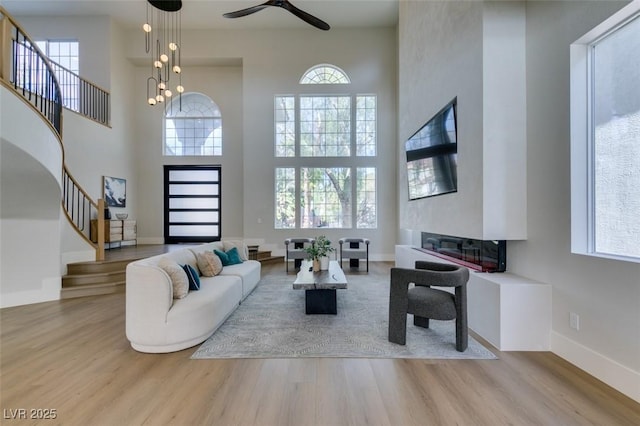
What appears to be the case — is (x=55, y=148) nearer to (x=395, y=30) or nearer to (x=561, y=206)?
(x=561, y=206)

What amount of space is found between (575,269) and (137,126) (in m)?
10.4

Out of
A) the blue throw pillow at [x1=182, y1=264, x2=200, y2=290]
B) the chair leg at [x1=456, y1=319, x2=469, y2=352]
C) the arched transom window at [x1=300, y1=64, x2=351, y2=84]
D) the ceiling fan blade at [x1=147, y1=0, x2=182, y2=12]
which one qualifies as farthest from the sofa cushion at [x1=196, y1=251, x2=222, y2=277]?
the arched transom window at [x1=300, y1=64, x2=351, y2=84]

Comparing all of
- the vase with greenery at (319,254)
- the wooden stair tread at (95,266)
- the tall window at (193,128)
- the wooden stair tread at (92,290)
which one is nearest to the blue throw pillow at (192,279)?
the vase with greenery at (319,254)

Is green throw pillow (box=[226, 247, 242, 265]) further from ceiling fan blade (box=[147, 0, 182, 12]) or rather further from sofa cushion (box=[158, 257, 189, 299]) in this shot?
ceiling fan blade (box=[147, 0, 182, 12])

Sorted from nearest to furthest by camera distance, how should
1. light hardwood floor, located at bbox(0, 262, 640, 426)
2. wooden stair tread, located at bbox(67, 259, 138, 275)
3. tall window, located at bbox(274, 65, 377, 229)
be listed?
light hardwood floor, located at bbox(0, 262, 640, 426) → wooden stair tread, located at bbox(67, 259, 138, 275) → tall window, located at bbox(274, 65, 377, 229)

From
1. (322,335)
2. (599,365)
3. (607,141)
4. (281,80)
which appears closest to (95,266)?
(322,335)

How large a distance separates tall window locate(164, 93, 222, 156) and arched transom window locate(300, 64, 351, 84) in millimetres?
2966

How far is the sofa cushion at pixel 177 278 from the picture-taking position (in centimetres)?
290

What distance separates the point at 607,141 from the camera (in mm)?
2223

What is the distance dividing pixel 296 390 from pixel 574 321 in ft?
7.94

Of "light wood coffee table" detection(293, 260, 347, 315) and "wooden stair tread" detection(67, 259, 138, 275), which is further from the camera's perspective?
"wooden stair tread" detection(67, 259, 138, 275)

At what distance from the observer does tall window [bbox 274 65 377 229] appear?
8133 mm

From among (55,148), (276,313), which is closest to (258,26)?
(55,148)

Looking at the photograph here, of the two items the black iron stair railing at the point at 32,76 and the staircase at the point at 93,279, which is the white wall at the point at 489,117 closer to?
the black iron stair railing at the point at 32,76
